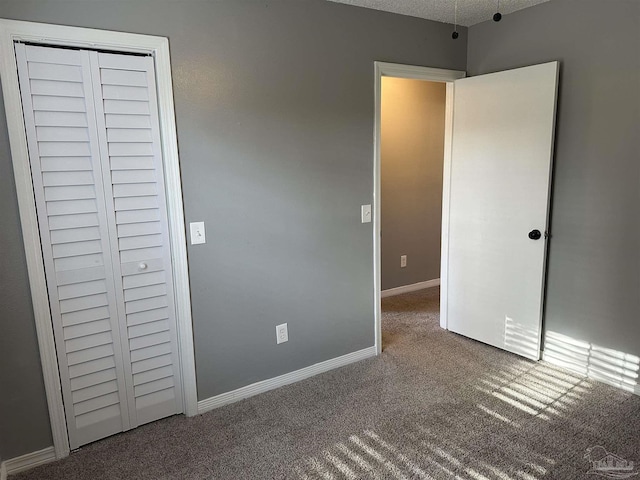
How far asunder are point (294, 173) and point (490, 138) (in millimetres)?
1409

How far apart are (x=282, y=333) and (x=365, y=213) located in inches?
37.3

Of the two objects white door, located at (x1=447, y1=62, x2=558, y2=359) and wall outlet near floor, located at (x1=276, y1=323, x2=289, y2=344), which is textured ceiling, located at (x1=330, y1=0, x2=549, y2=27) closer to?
white door, located at (x1=447, y1=62, x2=558, y2=359)

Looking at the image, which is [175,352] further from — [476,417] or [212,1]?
[212,1]

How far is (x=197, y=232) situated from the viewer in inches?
92.0

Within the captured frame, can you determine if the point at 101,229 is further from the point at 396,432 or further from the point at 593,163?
the point at 593,163

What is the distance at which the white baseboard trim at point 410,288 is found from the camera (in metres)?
4.48

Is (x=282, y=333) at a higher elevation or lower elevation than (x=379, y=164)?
lower

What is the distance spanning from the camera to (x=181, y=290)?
92.3 inches

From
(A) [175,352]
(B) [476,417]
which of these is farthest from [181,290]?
(B) [476,417]

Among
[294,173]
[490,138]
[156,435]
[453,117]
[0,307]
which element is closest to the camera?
[0,307]

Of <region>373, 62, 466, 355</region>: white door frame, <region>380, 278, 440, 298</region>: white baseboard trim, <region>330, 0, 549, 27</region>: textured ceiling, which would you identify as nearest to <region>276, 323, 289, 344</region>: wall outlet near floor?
<region>373, 62, 466, 355</region>: white door frame

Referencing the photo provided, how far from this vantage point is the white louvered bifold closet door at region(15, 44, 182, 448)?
6.42 ft

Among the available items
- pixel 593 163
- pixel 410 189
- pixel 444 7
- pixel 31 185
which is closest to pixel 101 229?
pixel 31 185

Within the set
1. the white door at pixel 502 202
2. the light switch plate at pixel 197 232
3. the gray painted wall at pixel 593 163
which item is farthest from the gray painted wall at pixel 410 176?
the light switch plate at pixel 197 232
